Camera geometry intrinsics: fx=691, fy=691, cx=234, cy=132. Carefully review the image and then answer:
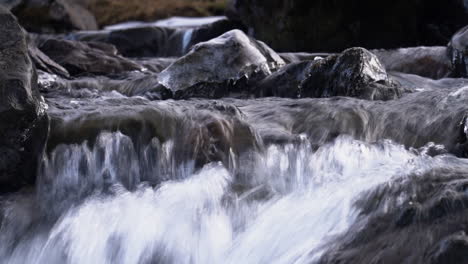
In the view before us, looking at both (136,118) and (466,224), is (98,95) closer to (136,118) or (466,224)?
(136,118)

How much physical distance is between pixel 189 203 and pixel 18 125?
2.89 ft

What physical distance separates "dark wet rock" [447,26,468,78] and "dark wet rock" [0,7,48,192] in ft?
12.4

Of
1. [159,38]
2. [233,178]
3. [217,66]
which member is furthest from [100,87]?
[159,38]

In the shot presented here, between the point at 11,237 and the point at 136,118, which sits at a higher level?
the point at 136,118

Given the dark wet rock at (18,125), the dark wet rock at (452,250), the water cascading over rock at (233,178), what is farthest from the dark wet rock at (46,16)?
the dark wet rock at (452,250)

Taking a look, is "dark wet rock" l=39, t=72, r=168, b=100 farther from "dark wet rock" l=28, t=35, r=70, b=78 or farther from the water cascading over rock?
the water cascading over rock

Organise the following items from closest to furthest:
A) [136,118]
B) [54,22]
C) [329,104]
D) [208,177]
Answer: [208,177] → [136,118] → [329,104] → [54,22]

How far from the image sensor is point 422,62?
6.47 m

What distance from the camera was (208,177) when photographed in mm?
3256

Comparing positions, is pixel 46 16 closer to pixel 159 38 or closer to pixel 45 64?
pixel 159 38

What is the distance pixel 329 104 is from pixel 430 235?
6.17 feet

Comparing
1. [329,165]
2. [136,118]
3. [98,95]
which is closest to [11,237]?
[136,118]

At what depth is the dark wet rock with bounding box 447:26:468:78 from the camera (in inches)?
229

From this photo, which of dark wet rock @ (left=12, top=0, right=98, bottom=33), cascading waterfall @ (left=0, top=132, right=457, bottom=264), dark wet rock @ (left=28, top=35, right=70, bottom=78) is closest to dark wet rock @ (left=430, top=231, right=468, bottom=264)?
cascading waterfall @ (left=0, top=132, right=457, bottom=264)
